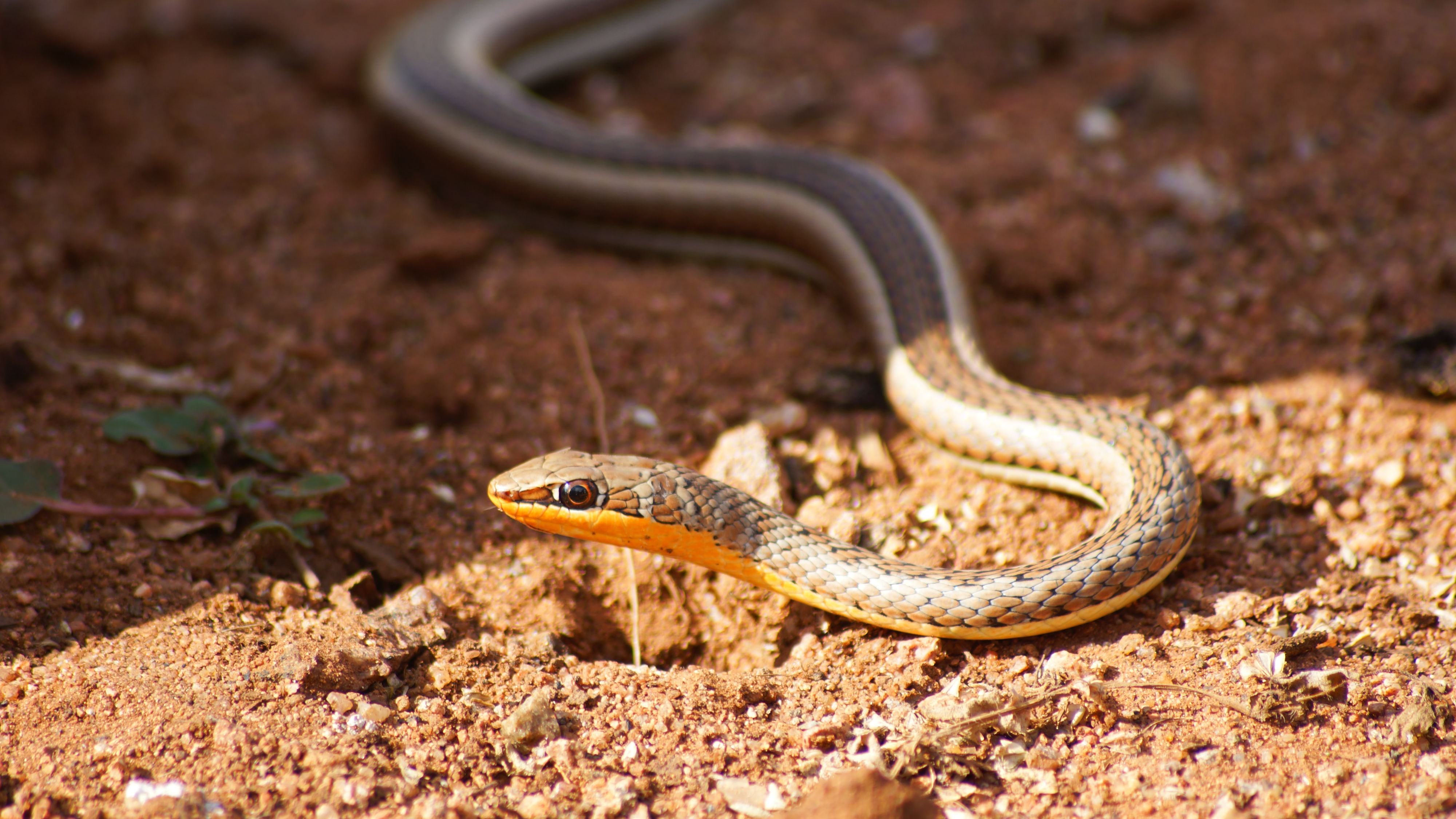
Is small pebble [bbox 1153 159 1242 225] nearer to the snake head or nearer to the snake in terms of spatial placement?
the snake

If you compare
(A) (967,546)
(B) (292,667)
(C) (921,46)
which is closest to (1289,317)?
(A) (967,546)

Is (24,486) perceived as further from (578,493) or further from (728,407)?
(728,407)

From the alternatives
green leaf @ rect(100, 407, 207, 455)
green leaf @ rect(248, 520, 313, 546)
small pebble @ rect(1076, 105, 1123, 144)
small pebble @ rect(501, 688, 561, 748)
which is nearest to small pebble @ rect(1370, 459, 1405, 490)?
small pebble @ rect(1076, 105, 1123, 144)

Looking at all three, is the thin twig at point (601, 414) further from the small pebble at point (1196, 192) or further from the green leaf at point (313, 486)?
the small pebble at point (1196, 192)

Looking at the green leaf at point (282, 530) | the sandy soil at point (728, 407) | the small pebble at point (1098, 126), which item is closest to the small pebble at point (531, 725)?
the sandy soil at point (728, 407)

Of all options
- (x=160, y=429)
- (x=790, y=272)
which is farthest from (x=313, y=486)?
(x=790, y=272)

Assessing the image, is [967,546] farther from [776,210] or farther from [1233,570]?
[776,210]
